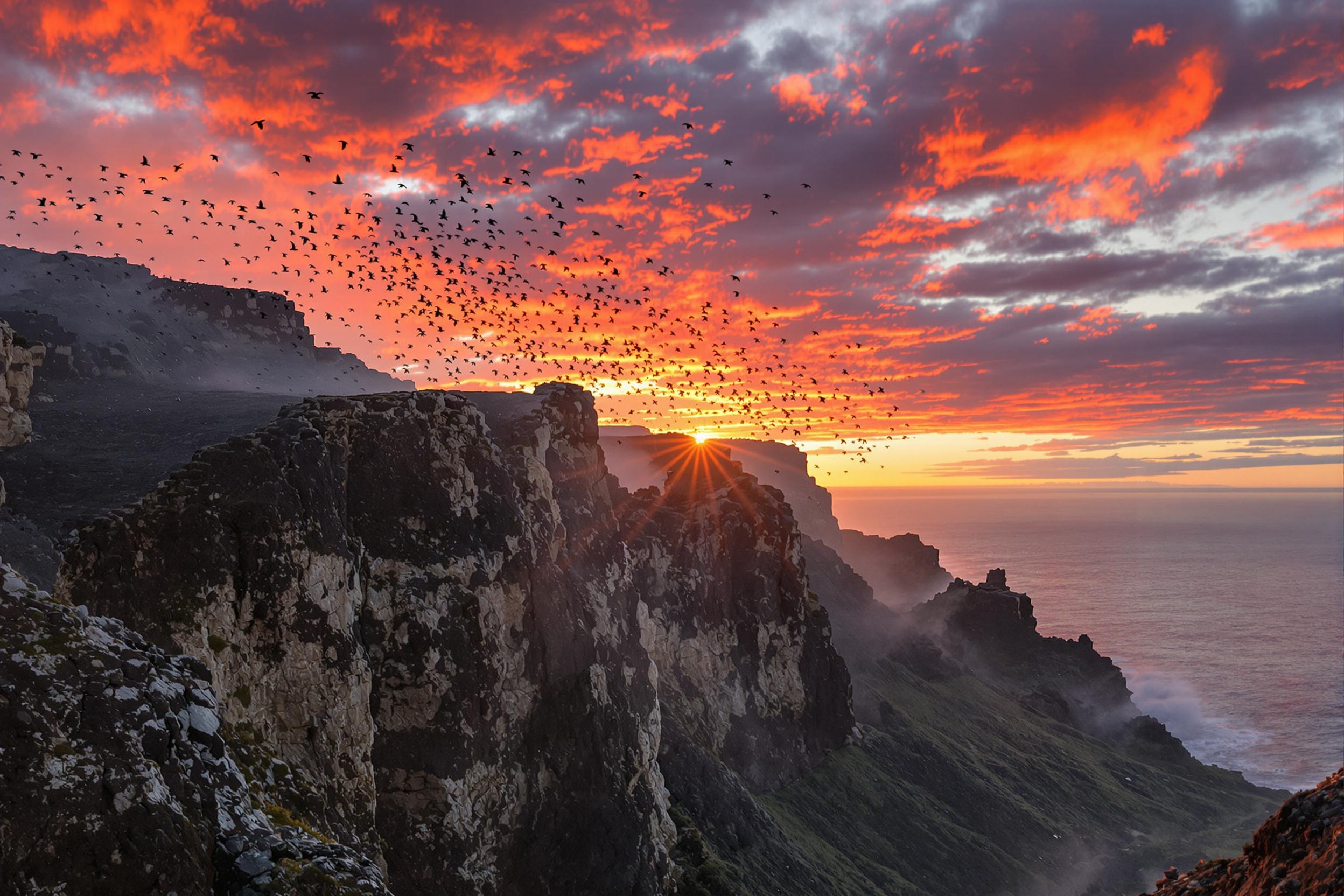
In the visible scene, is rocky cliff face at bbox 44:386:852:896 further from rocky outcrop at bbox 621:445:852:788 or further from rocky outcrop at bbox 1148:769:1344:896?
rocky outcrop at bbox 621:445:852:788

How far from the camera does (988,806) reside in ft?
359

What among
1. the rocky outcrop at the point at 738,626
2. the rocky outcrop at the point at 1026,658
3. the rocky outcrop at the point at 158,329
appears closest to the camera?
the rocky outcrop at the point at 738,626

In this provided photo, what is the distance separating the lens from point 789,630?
11331cm

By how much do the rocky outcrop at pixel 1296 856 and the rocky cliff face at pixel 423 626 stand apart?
25.3 m

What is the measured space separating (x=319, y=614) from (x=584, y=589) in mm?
24568

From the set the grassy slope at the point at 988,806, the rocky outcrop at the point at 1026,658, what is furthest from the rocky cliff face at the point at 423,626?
the rocky outcrop at the point at 1026,658

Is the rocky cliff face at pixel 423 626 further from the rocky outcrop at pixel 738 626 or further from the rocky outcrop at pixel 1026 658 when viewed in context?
the rocky outcrop at pixel 1026 658

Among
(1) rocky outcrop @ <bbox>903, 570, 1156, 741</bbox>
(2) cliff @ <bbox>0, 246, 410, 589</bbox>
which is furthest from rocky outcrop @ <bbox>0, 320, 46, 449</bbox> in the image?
(1) rocky outcrop @ <bbox>903, 570, 1156, 741</bbox>

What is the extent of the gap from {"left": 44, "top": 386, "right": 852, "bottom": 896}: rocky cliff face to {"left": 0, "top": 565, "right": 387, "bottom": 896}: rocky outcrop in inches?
45.2

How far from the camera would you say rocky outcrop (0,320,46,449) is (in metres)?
61.0

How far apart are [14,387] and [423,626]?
5183 centimetres

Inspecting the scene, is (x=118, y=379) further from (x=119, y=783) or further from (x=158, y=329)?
(x=119, y=783)

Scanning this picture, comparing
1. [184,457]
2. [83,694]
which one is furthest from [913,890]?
[83,694]

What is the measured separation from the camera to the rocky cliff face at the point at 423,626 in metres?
29.0
